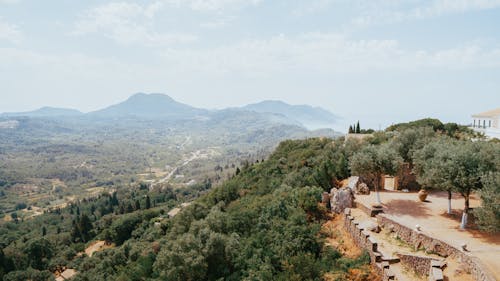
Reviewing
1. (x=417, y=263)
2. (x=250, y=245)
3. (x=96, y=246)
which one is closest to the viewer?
(x=417, y=263)

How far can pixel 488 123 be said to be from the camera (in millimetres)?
41344

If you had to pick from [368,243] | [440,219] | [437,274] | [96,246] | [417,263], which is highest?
[440,219]

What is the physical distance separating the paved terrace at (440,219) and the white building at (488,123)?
80.3ft

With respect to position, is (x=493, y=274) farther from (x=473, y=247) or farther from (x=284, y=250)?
(x=284, y=250)

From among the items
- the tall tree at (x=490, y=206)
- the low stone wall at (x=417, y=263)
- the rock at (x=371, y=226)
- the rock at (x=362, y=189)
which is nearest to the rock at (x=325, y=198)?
the rock at (x=362, y=189)

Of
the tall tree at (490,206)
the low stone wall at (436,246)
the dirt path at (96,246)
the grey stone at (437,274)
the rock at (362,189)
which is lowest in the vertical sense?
the dirt path at (96,246)

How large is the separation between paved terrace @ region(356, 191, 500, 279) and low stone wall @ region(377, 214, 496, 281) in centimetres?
29

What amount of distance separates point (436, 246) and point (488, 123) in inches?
1456

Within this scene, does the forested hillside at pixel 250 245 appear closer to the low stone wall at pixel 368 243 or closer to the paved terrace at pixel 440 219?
the low stone wall at pixel 368 243

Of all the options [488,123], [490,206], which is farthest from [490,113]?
[490,206]

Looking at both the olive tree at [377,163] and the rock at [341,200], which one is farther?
the olive tree at [377,163]

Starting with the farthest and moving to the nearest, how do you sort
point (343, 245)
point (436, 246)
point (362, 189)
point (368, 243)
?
1. point (362, 189)
2. point (343, 245)
3. point (368, 243)
4. point (436, 246)

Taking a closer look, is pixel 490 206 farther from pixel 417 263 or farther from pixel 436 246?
pixel 417 263

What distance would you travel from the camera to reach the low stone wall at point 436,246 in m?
11.7
